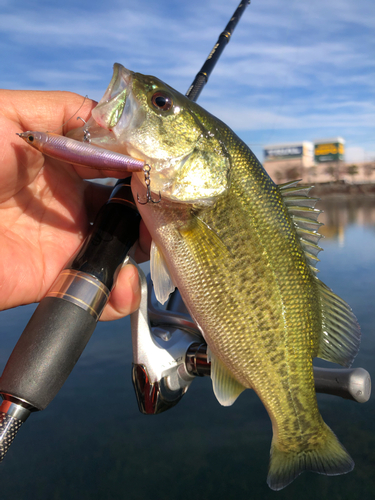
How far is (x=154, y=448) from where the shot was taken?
8.41 feet

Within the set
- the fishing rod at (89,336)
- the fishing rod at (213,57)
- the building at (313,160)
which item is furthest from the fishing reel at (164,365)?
the building at (313,160)

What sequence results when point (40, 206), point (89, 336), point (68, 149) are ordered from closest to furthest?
point (68, 149)
point (89, 336)
point (40, 206)

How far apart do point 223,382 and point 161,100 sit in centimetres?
127

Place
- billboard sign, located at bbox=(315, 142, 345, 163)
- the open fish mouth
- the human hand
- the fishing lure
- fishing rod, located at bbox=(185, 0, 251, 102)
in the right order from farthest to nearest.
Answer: billboard sign, located at bbox=(315, 142, 345, 163) < fishing rod, located at bbox=(185, 0, 251, 102) < the human hand < the open fish mouth < the fishing lure

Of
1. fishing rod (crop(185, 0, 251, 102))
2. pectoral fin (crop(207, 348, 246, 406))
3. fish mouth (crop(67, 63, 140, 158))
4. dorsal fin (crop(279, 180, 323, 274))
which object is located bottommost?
pectoral fin (crop(207, 348, 246, 406))

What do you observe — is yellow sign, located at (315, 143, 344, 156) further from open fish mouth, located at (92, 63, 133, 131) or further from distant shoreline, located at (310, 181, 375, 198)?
open fish mouth, located at (92, 63, 133, 131)

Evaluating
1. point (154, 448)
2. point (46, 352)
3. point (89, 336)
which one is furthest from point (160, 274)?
point (154, 448)

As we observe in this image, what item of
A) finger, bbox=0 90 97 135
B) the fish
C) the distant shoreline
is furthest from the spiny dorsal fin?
the distant shoreline

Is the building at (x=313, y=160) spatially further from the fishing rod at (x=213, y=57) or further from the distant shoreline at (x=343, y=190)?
the fishing rod at (x=213, y=57)

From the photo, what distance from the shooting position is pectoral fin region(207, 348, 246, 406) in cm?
158

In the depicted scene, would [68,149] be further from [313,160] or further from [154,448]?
[313,160]

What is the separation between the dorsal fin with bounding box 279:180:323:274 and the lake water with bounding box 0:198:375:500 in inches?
63.1

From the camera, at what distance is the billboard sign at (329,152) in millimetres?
79125

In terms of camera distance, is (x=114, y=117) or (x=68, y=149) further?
(x=114, y=117)
